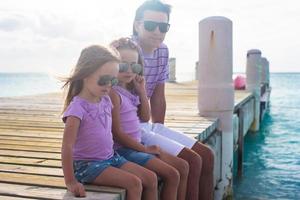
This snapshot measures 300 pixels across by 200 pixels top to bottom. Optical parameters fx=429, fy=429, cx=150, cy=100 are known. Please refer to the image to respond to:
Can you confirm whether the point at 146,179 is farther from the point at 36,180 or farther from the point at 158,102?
the point at 158,102

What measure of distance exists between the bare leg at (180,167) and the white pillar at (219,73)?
7.27 ft

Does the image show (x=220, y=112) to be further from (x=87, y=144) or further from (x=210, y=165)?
(x=87, y=144)

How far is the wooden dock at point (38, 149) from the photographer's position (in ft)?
8.55

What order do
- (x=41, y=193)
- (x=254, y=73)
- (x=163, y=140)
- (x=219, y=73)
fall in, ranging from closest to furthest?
(x=41, y=193), (x=163, y=140), (x=219, y=73), (x=254, y=73)

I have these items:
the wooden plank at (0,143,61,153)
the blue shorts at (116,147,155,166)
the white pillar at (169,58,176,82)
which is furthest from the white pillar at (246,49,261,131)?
the blue shorts at (116,147,155,166)

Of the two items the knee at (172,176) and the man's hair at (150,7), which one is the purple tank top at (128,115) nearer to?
the knee at (172,176)

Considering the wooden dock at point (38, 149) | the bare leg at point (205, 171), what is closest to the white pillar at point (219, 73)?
the wooden dock at point (38, 149)

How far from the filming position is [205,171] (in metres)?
3.76

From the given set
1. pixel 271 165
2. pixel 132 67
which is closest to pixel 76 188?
pixel 132 67

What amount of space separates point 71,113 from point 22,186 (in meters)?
0.61

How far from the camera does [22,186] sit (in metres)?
2.77

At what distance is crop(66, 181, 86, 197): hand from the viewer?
2479 millimetres

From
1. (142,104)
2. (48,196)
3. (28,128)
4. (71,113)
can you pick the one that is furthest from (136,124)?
(28,128)

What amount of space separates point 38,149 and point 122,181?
5.16ft
